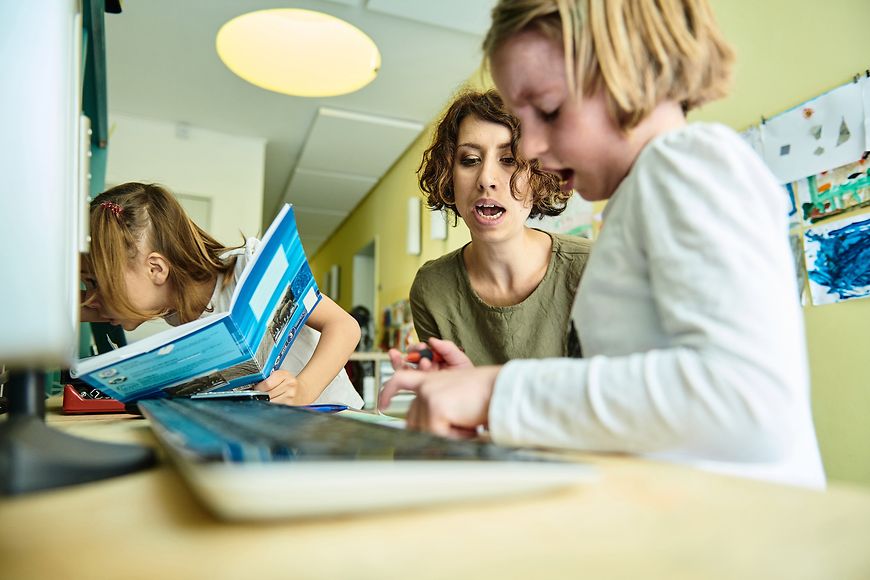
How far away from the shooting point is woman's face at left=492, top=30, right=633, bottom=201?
540 millimetres

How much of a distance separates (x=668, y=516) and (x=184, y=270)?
106 centimetres

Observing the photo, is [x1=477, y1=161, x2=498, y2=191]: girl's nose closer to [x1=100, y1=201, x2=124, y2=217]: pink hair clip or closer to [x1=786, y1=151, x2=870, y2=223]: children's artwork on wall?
[x1=100, y1=201, x2=124, y2=217]: pink hair clip

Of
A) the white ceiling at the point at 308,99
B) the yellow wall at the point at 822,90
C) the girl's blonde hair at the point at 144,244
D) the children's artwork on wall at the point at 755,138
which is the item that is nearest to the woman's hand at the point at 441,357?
the girl's blonde hair at the point at 144,244

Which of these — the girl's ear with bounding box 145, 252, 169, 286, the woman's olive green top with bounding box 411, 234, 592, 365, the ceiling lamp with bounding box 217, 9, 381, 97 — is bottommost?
the woman's olive green top with bounding box 411, 234, 592, 365

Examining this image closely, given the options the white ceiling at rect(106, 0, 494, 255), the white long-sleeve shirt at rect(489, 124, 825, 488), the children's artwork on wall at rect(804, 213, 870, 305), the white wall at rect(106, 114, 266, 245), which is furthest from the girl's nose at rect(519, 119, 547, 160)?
the white wall at rect(106, 114, 266, 245)

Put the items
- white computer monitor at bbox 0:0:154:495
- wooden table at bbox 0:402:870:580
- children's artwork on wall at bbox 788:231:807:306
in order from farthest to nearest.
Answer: children's artwork on wall at bbox 788:231:807:306 < white computer monitor at bbox 0:0:154:495 < wooden table at bbox 0:402:870:580

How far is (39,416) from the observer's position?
41cm

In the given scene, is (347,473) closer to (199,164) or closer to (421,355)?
(421,355)

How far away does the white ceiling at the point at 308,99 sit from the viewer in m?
2.49

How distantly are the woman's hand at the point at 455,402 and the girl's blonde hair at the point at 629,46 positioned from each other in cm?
28

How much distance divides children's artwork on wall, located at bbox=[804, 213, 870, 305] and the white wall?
3.08m

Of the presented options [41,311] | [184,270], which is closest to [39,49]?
[41,311]

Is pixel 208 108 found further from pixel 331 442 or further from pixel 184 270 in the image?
pixel 331 442

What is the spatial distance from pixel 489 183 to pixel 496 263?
159mm
